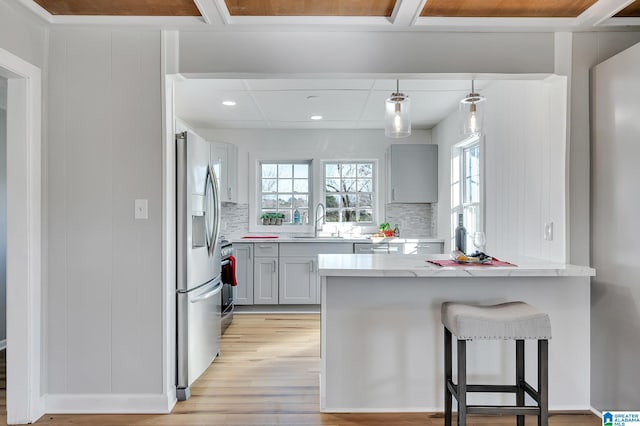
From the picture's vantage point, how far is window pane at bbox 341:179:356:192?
5.51 m

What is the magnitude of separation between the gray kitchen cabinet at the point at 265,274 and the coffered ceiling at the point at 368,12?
113 inches

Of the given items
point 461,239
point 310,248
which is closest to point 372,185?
point 310,248

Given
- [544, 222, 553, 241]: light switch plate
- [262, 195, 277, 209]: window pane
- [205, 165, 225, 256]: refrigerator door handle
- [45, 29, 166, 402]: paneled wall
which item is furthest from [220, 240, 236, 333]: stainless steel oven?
[544, 222, 553, 241]: light switch plate

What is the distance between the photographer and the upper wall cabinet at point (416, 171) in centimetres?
513

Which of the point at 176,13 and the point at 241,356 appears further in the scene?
the point at 241,356

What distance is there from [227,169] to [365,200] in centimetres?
178

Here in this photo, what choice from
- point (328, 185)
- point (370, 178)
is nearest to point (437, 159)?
point (370, 178)

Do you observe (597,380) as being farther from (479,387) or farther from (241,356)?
(241,356)

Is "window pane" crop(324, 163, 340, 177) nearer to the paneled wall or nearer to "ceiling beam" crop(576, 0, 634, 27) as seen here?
the paneled wall

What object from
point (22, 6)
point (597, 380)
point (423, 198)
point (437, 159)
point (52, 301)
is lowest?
point (597, 380)

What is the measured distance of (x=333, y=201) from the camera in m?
5.52

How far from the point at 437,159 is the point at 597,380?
3.14m

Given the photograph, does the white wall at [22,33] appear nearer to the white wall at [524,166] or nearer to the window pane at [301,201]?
the white wall at [524,166]

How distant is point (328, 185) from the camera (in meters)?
5.52
